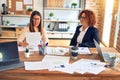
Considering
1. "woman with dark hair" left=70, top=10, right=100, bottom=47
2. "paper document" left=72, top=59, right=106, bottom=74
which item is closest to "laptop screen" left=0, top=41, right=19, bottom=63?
"paper document" left=72, top=59, right=106, bottom=74

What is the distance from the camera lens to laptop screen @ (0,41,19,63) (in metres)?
1.85

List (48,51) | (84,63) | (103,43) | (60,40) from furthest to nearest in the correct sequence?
(60,40) < (103,43) < (48,51) < (84,63)

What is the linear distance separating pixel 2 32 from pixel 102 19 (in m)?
3.00

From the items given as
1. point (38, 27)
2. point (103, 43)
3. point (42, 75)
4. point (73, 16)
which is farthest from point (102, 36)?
point (42, 75)

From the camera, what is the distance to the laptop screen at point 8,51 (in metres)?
1.85

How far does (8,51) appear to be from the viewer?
74.2 inches

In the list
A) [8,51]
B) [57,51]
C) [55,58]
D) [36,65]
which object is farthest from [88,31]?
[8,51]

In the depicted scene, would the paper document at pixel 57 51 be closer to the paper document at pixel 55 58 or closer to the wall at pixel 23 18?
the paper document at pixel 55 58

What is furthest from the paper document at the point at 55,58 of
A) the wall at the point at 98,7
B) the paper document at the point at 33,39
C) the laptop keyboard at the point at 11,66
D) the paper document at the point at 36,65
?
the wall at the point at 98,7

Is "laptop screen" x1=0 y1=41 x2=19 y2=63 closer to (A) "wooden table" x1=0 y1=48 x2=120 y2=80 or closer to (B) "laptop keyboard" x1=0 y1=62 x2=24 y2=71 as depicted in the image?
(B) "laptop keyboard" x1=0 y1=62 x2=24 y2=71

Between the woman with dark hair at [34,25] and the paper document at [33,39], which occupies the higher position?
the woman with dark hair at [34,25]

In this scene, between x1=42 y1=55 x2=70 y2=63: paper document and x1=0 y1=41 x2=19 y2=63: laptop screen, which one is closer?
x1=0 y1=41 x2=19 y2=63: laptop screen

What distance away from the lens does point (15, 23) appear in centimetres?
611

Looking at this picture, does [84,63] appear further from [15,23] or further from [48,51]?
[15,23]
